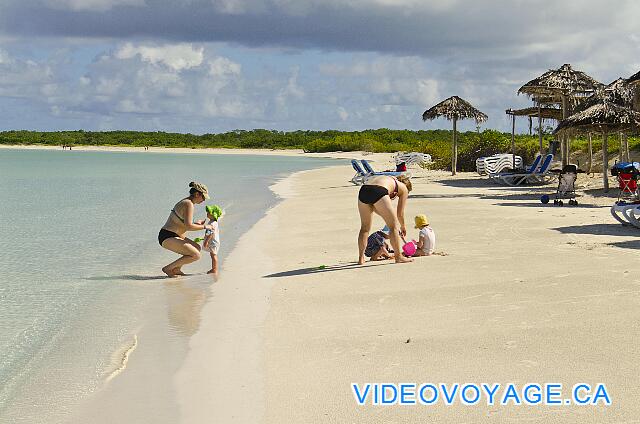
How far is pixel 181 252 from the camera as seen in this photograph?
8531 millimetres

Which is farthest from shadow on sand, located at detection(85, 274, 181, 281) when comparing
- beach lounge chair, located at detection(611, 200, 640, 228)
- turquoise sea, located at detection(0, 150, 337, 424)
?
beach lounge chair, located at detection(611, 200, 640, 228)

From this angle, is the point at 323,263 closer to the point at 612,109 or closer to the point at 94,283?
the point at 94,283

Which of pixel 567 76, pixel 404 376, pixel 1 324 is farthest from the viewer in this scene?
pixel 567 76

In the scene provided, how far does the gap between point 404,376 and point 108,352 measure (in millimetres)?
2345

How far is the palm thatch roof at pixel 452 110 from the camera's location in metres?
27.1

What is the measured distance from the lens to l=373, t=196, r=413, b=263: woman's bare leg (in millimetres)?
7754

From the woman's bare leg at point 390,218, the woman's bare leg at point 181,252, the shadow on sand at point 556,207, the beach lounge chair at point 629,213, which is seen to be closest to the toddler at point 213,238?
the woman's bare leg at point 181,252

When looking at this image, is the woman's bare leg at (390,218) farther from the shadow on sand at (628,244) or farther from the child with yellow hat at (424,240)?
the shadow on sand at (628,244)

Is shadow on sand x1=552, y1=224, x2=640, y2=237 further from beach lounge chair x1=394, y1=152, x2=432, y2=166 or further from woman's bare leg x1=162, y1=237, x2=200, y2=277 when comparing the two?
beach lounge chair x1=394, y1=152, x2=432, y2=166

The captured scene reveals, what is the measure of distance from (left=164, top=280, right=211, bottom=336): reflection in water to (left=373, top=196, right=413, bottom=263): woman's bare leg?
6.48ft

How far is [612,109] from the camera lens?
15.9 m

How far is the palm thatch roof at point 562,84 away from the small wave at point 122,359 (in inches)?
656

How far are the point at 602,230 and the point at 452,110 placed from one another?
1730cm

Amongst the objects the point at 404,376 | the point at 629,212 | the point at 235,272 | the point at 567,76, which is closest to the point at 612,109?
the point at 567,76
